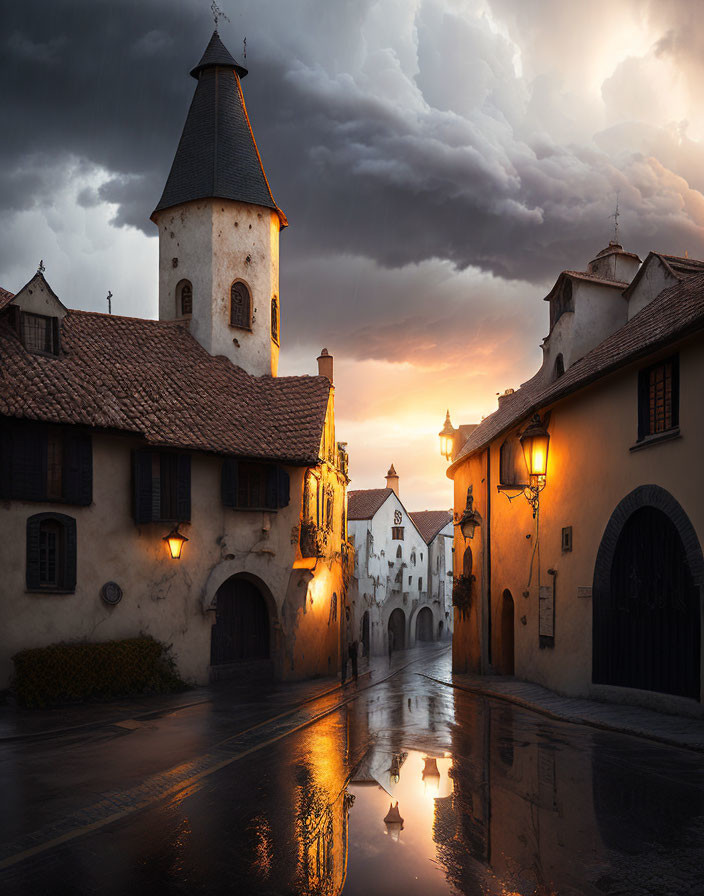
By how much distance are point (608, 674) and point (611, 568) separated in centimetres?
212

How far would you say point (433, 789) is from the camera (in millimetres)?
9188

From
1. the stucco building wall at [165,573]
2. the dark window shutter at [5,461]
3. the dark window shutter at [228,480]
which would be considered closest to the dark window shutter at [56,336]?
the stucco building wall at [165,573]

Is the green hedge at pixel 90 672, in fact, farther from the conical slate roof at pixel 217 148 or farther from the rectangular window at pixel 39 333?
the conical slate roof at pixel 217 148

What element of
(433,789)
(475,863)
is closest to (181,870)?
(475,863)

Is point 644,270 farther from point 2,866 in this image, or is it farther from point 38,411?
point 2,866

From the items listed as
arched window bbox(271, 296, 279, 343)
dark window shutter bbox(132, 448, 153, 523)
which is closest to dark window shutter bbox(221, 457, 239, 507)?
dark window shutter bbox(132, 448, 153, 523)

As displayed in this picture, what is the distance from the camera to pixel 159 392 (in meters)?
22.7

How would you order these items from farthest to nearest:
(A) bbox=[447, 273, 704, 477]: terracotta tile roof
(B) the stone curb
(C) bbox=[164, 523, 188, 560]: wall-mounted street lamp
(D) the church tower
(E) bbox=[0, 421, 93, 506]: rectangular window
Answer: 1. (D) the church tower
2. (C) bbox=[164, 523, 188, 560]: wall-mounted street lamp
3. (E) bbox=[0, 421, 93, 506]: rectangular window
4. (A) bbox=[447, 273, 704, 477]: terracotta tile roof
5. (B) the stone curb

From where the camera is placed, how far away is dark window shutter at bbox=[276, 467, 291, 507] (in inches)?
928

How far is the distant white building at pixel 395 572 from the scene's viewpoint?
2291 inches

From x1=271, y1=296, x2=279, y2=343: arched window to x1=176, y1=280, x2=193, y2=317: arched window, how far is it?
2.89m

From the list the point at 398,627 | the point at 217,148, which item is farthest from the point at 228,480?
the point at 398,627

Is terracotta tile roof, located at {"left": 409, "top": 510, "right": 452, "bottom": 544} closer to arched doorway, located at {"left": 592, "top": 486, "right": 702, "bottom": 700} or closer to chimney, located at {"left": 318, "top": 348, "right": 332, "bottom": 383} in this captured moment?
chimney, located at {"left": 318, "top": 348, "right": 332, "bottom": 383}

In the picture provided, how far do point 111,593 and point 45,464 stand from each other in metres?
3.55
